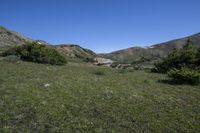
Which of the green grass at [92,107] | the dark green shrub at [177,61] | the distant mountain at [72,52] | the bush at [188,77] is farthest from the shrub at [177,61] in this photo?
the distant mountain at [72,52]

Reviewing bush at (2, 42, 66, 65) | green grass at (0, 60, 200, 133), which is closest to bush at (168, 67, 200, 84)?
green grass at (0, 60, 200, 133)

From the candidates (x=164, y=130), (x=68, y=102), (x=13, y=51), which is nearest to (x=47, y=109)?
(x=68, y=102)

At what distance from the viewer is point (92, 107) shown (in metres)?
9.45

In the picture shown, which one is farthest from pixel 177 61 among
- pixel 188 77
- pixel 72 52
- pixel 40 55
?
pixel 72 52

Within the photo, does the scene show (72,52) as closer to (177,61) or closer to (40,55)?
(40,55)

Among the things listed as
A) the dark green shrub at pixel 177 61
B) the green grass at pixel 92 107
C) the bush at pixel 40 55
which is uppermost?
the bush at pixel 40 55

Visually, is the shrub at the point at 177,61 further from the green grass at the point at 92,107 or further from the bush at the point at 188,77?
the green grass at the point at 92,107

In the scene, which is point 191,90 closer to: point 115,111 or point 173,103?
point 173,103

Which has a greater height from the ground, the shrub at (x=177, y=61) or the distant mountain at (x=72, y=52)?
the distant mountain at (x=72, y=52)

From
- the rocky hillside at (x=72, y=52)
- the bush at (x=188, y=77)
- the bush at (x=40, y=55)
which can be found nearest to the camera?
the bush at (x=188, y=77)

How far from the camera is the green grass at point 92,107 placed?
7914 millimetres

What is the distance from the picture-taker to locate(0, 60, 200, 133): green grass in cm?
791

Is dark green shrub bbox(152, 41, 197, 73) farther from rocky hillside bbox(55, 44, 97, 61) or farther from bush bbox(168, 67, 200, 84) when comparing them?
rocky hillside bbox(55, 44, 97, 61)

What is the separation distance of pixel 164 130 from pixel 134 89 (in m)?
4.84
